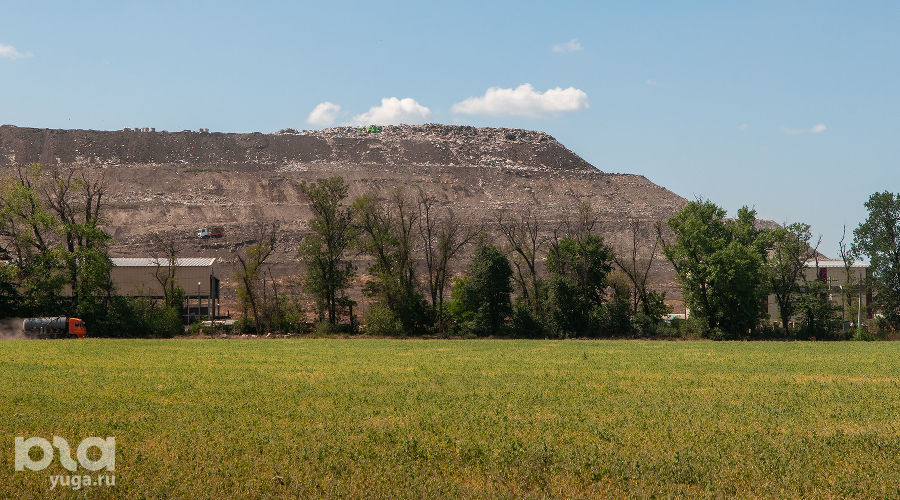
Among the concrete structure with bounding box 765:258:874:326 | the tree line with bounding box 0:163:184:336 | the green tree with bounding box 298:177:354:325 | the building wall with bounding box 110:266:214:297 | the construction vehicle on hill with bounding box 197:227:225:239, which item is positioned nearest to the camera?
the tree line with bounding box 0:163:184:336

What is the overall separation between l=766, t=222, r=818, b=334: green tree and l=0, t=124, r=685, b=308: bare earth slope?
122ft

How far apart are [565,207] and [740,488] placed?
125132 millimetres

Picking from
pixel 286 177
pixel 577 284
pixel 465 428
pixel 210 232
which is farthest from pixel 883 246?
pixel 286 177

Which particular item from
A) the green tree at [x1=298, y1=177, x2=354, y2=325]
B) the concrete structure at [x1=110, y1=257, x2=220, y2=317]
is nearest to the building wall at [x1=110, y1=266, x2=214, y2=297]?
the concrete structure at [x1=110, y1=257, x2=220, y2=317]

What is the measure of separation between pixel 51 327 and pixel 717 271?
150 feet

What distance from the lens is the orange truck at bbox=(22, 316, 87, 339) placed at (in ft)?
180

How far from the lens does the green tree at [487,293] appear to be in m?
59.1

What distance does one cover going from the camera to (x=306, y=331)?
61.1m

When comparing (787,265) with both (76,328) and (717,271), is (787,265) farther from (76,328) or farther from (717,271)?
(76,328)

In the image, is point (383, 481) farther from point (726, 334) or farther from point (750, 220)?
point (750, 220)

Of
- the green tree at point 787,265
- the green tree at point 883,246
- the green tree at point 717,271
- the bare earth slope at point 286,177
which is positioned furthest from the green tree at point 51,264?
the green tree at point 883,246

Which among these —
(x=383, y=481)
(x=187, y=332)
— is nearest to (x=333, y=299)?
(x=187, y=332)

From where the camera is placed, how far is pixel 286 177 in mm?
139375

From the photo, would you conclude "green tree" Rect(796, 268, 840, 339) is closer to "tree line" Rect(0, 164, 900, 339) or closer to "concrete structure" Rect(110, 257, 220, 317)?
"tree line" Rect(0, 164, 900, 339)
